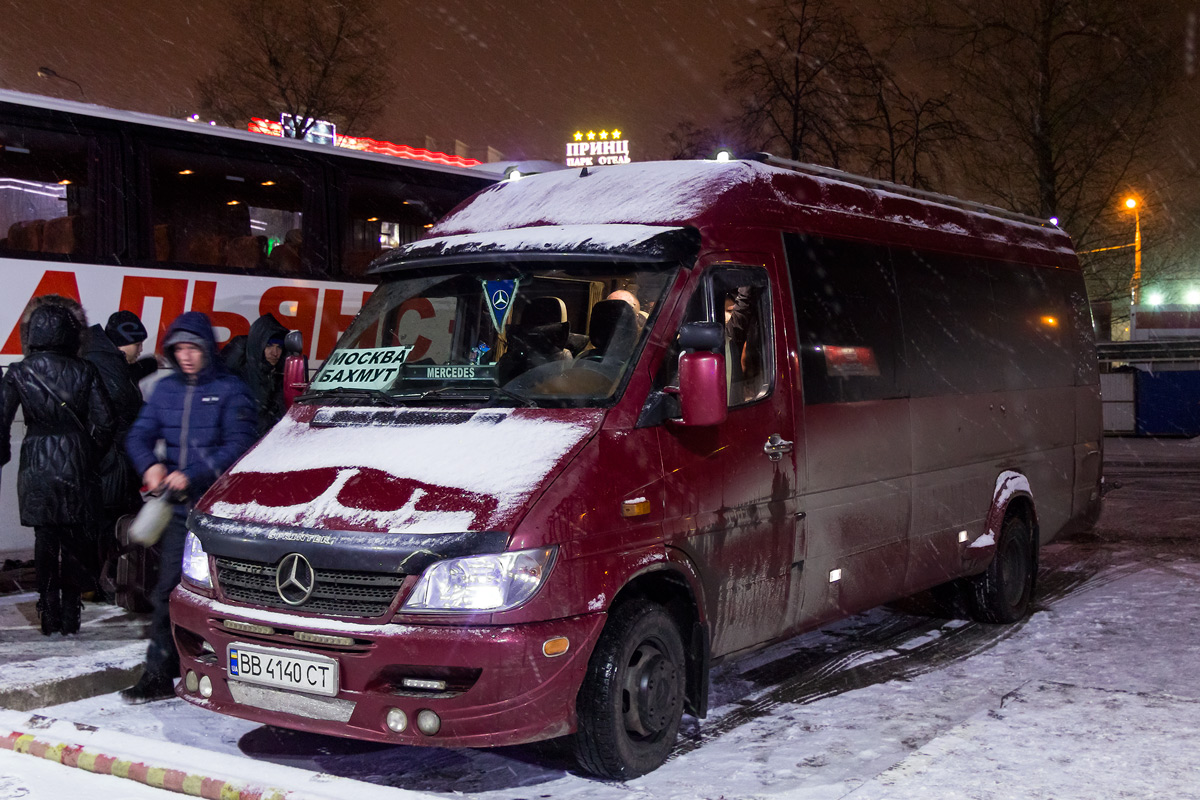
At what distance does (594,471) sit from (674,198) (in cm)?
170

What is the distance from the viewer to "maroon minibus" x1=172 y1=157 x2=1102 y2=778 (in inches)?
187

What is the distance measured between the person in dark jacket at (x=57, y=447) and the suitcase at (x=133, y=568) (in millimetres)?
579

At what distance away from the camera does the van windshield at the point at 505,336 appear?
5.52 metres

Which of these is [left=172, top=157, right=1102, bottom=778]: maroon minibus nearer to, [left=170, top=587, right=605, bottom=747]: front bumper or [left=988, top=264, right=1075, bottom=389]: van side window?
[left=170, top=587, right=605, bottom=747]: front bumper

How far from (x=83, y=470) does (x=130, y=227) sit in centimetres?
362

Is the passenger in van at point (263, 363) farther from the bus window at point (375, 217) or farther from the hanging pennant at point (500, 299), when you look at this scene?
the hanging pennant at point (500, 299)

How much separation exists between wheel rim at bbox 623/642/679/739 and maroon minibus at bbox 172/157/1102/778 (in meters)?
0.01

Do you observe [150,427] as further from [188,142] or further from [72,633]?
[188,142]

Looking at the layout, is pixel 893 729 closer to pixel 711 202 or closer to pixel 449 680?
pixel 449 680

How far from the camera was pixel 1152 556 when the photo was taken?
11.1 m

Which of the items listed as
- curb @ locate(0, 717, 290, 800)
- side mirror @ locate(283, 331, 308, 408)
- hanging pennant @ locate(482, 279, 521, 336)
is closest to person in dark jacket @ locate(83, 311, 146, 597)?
side mirror @ locate(283, 331, 308, 408)

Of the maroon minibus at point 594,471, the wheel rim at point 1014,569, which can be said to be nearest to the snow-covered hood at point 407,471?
the maroon minibus at point 594,471

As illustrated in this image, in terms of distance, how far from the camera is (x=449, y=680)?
473cm

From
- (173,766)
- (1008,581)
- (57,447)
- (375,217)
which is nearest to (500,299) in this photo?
(173,766)
